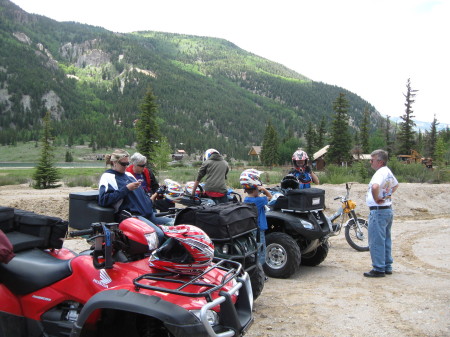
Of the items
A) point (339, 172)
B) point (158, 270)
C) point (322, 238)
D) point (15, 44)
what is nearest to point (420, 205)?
point (339, 172)

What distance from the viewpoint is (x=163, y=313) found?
2.81 m

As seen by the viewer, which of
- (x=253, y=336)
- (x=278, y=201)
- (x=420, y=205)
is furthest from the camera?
(x=420, y=205)

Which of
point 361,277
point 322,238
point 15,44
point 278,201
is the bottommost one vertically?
point 361,277

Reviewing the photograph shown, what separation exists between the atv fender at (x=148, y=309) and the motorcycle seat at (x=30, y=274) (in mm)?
612

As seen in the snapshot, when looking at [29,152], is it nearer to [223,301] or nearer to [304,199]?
[304,199]

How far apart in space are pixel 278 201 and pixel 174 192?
244 cm

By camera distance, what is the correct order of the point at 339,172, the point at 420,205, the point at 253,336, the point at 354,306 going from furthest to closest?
1. the point at 339,172
2. the point at 420,205
3. the point at 354,306
4. the point at 253,336

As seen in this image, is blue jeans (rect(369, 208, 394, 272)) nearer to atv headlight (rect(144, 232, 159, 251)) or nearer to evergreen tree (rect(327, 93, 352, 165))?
atv headlight (rect(144, 232, 159, 251))

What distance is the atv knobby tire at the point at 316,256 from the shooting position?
8117mm

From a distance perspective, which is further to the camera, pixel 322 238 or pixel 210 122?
pixel 210 122

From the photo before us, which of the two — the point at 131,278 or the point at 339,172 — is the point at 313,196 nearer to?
the point at 131,278

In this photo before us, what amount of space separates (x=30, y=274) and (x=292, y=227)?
465 cm

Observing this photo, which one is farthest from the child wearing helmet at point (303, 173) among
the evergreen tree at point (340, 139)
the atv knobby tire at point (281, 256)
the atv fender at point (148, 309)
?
the evergreen tree at point (340, 139)

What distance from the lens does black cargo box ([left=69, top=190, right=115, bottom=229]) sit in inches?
203
